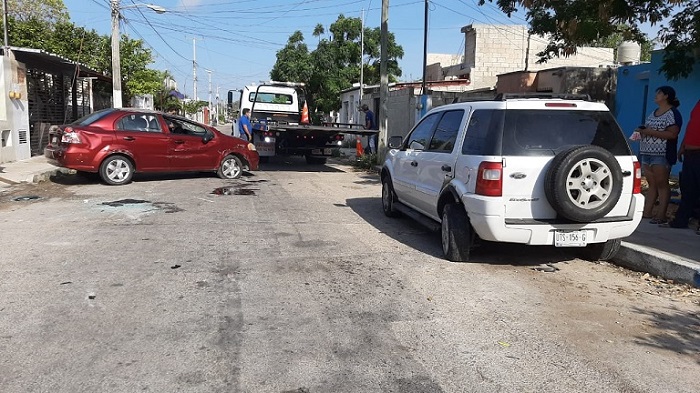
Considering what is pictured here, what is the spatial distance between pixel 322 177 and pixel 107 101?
21550 mm

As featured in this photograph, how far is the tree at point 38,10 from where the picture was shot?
3459 cm

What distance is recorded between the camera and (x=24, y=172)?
1332 cm

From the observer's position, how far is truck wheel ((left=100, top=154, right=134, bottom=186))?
11.7 m

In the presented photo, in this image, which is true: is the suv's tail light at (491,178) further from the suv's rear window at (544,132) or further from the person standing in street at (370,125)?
the person standing in street at (370,125)

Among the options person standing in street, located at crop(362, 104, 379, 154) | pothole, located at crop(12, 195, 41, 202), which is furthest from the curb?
person standing in street, located at crop(362, 104, 379, 154)

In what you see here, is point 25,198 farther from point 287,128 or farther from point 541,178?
point 541,178

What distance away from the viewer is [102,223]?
8.20 meters

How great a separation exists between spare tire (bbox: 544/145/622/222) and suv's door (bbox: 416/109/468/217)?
1.26m

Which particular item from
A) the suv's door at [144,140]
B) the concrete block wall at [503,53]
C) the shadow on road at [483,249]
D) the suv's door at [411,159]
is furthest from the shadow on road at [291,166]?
the concrete block wall at [503,53]

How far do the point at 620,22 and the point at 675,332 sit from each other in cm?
700

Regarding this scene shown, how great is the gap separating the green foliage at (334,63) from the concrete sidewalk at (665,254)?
1186 inches

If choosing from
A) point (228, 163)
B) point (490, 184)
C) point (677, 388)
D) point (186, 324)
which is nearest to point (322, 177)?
point (228, 163)

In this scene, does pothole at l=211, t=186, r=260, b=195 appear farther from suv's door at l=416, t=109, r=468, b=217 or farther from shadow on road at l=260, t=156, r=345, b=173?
suv's door at l=416, t=109, r=468, b=217

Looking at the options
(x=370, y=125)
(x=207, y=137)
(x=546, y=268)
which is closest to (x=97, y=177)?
(x=207, y=137)
